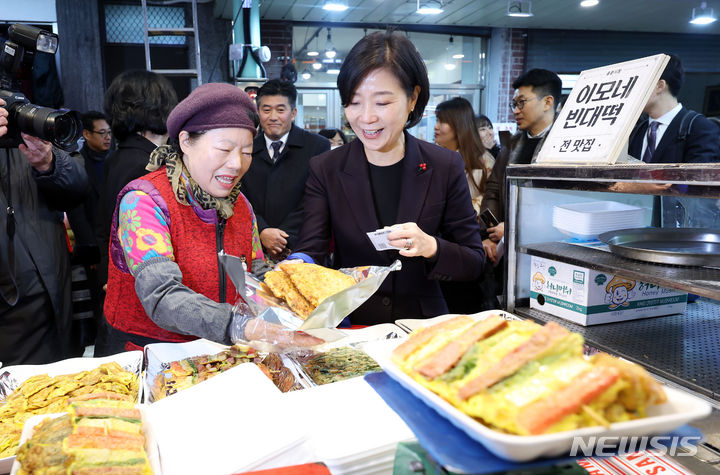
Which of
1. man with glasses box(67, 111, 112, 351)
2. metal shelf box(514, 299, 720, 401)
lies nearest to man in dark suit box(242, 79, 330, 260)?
man with glasses box(67, 111, 112, 351)

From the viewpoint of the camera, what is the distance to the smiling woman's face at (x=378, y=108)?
6.03ft

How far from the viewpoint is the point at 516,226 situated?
1.77 metres

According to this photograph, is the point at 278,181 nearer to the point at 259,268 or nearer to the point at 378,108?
the point at 259,268

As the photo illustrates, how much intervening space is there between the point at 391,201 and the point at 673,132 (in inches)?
106

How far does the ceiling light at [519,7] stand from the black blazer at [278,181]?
220 inches

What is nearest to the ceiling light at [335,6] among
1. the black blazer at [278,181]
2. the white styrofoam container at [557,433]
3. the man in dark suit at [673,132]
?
the black blazer at [278,181]

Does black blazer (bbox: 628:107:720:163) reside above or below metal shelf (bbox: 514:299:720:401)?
above

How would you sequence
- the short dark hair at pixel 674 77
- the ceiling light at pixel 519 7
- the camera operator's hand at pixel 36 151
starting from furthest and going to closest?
the ceiling light at pixel 519 7
the short dark hair at pixel 674 77
the camera operator's hand at pixel 36 151

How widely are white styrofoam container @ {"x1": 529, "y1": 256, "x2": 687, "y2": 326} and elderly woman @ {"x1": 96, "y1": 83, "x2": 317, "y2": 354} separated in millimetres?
1016

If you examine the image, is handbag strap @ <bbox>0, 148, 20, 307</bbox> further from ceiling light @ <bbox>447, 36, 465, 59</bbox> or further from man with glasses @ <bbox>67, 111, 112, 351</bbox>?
ceiling light @ <bbox>447, 36, 465, 59</bbox>

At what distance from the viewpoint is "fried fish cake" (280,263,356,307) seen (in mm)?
1391

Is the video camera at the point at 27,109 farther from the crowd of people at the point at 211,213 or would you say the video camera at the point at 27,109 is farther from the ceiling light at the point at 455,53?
the ceiling light at the point at 455,53

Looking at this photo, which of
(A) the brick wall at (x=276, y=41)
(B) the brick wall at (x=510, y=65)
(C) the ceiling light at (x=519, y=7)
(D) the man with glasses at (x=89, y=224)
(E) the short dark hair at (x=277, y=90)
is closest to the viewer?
(D) the man with glasses at (x=89, y=224)

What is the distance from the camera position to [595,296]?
1570 millimetres
